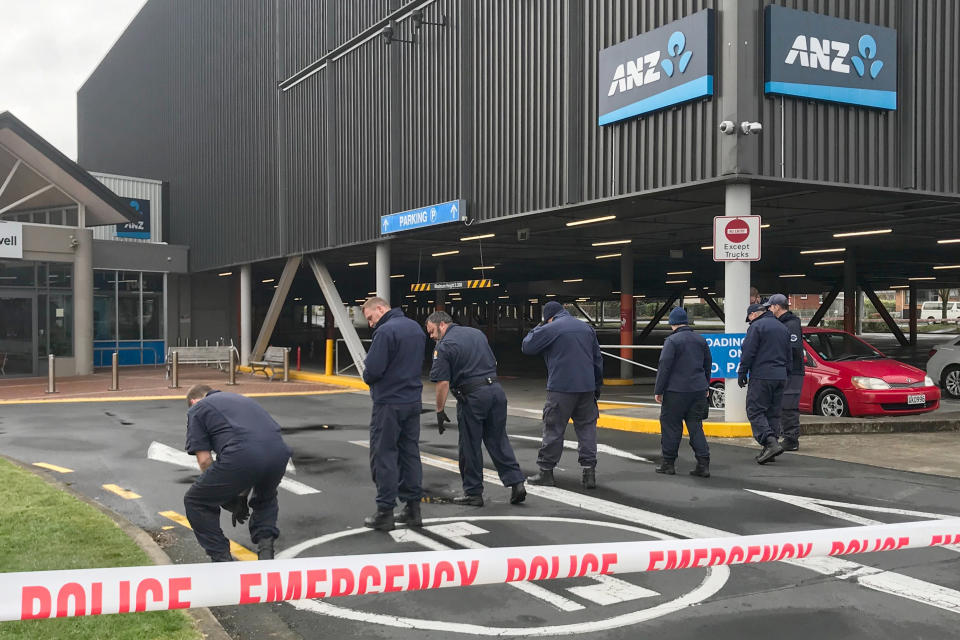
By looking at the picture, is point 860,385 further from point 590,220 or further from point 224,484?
point 224,484

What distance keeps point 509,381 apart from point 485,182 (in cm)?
780

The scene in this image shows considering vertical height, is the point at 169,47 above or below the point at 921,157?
above

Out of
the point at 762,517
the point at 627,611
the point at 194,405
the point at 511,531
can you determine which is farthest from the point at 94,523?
the point at 762,517

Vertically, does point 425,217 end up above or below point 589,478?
above

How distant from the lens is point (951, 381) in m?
17.0

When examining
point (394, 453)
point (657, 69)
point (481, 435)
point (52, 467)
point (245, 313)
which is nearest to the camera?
point (394, 453)

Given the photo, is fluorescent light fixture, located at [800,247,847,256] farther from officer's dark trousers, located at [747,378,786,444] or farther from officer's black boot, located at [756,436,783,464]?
officer's black boot, located at [756,436,783,464]

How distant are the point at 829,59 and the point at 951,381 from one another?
863 centimetres

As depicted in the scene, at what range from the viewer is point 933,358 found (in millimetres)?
17453

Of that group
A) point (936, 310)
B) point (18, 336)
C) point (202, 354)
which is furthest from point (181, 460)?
point (936, 310)

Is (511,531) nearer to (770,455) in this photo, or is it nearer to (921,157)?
(770,455)

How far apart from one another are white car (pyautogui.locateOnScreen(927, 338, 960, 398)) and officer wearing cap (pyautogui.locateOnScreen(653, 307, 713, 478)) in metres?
10.9

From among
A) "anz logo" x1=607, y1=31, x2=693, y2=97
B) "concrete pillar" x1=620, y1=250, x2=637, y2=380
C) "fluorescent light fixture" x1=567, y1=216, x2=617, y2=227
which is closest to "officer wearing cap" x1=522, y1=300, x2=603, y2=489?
"anz logo" x1=607, y1=31, x2=693, y2=97

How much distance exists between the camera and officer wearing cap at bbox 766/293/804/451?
33.6 feet
